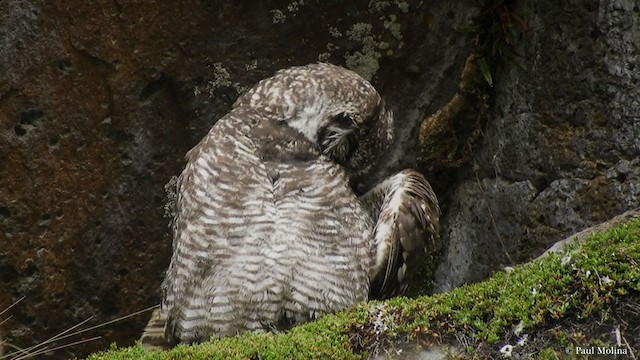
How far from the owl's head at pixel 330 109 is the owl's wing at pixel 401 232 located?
0.80 feet

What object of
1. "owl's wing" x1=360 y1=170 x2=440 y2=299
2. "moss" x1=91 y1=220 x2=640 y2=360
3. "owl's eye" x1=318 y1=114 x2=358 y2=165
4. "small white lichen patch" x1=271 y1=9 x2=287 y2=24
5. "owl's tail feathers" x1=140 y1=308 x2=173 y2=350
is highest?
"small white lichen patch" x1=271 y1=9 x2=287 y2=24

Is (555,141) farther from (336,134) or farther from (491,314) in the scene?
(491,314)

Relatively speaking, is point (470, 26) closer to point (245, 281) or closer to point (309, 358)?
point (245, 281)

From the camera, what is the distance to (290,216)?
4.54 meters

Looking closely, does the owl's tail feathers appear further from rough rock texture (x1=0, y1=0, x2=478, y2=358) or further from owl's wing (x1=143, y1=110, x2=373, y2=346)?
rough rock texture (x1=0, y1=0, x2=478, y2=358)

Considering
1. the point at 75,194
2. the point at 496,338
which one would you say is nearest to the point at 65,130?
the point at 75,194

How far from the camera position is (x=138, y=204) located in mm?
5523

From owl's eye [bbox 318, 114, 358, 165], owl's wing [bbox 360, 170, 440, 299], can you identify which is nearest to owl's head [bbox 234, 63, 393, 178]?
owl's eye [bbox 318, 114, 358, 165]

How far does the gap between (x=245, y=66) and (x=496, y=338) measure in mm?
2448

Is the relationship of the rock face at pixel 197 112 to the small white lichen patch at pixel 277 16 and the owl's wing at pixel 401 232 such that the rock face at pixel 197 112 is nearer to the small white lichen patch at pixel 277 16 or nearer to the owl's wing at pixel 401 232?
the small white lichen patch at pixel 277 16

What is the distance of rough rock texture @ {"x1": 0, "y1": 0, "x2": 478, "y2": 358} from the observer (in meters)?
5.19

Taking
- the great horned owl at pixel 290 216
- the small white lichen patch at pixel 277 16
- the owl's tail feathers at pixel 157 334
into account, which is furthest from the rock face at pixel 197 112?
the owl's tail feathers at pixel 157 334

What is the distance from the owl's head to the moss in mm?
1092

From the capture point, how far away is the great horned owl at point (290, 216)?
4.46m
